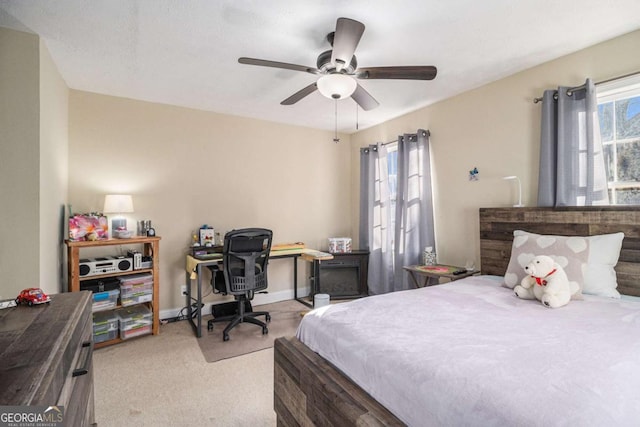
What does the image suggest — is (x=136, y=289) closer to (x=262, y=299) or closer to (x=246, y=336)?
(x=246, y=336)

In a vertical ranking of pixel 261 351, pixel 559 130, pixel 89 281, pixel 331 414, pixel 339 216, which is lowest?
pixel 261 351

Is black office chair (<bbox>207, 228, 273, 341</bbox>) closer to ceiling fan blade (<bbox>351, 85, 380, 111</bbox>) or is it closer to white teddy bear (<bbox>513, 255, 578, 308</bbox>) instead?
ceiling fan blade (<bbox>351, 85, 380, 111</bbox>)

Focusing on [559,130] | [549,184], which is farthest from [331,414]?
[559,130]

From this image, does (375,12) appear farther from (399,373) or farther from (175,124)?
(175,124)

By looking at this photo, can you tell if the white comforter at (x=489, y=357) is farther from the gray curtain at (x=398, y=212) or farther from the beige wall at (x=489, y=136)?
the gray curtain at (x=398, y=212)

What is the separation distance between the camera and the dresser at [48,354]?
65cm

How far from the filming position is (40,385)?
25.9 inches

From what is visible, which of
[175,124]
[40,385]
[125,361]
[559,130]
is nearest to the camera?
[40,385]

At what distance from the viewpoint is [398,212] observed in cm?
384

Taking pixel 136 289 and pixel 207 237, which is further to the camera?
pixel 207 237

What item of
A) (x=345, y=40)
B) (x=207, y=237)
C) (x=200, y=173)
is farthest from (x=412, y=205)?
(x=200, y=173)

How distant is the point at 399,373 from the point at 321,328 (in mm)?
529

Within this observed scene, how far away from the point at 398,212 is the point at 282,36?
2459 mm

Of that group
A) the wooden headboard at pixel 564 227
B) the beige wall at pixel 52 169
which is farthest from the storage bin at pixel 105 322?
the wooden headboard at pixel 564 227
